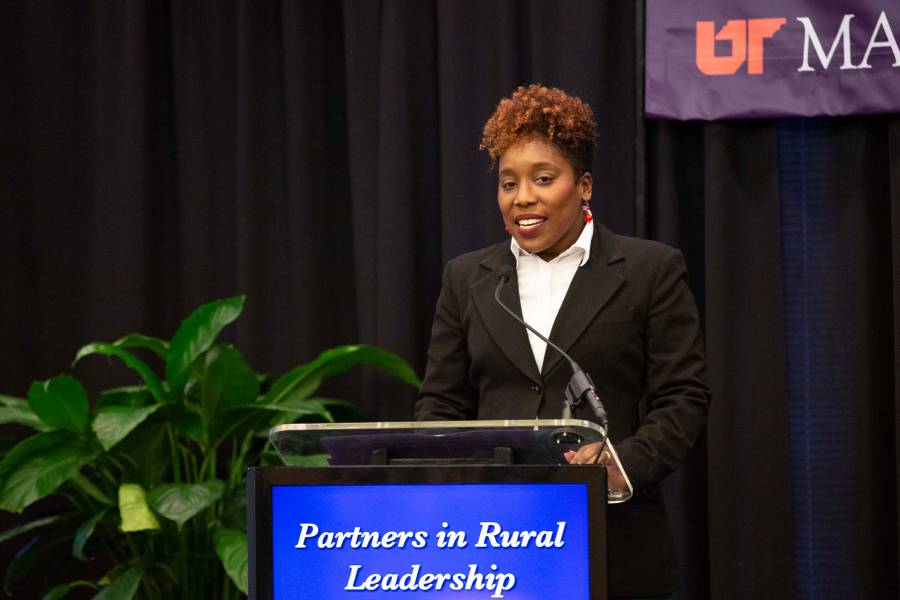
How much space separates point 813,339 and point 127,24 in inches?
93.4

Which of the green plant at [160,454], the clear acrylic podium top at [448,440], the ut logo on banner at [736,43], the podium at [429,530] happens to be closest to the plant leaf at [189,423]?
the green plant at [160,454]

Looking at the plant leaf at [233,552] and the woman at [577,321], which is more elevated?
the woman at [577,321]

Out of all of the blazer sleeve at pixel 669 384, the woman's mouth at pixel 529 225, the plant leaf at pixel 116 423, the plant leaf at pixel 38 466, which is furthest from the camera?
the plant leaf at pixel 38 466

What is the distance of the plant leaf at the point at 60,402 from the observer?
116 inches

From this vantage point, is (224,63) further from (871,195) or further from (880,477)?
(880,477)

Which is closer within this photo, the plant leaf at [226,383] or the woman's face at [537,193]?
the woman's face at [537,193]

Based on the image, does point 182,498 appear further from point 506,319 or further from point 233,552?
point 506,319

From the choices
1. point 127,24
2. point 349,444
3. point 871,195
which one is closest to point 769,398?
point 871,195

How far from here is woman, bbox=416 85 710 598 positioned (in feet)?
6.68

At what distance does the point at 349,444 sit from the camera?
161 cm

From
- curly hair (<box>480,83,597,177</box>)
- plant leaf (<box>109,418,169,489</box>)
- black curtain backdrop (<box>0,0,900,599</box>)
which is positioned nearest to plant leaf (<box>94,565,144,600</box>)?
plant leaf (<box>109,418,169,489</box>)

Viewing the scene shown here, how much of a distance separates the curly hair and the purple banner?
1.24m

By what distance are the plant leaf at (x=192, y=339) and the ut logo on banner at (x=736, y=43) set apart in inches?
59.6

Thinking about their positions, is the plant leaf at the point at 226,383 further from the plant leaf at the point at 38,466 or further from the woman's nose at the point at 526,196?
the woman's nose at the point at 526,196
